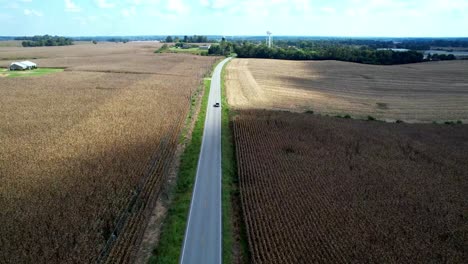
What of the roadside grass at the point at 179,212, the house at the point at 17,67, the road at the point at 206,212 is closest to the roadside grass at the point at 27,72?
the house at the point at 17,67

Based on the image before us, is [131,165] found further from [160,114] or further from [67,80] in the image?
[67,80]

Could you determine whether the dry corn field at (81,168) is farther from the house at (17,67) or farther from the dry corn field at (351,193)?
the house at (17,67)

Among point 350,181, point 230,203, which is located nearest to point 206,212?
point 230,203

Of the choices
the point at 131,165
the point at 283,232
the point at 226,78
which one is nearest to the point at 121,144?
the point at 131,165

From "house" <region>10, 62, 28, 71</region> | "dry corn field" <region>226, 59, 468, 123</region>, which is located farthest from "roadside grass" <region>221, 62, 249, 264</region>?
"house" <region>10, 62, 28, 71</region>

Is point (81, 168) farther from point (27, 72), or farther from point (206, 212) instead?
point (27, 72)

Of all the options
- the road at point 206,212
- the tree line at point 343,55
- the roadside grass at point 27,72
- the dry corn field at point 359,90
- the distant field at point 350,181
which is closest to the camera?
the road at point 206,212

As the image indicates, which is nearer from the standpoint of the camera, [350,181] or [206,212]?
[206,212]
